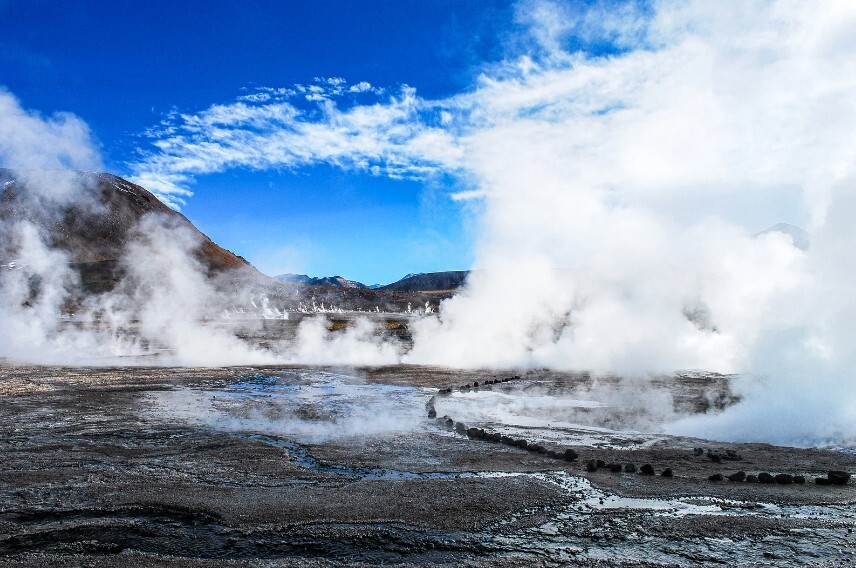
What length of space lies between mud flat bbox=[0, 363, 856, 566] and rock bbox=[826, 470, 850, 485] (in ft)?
0.38

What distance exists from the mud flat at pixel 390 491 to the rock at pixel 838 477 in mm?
116

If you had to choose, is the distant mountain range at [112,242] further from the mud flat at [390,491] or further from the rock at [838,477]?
the rock at [838,477]

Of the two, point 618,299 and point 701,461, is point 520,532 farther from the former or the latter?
point 618,299

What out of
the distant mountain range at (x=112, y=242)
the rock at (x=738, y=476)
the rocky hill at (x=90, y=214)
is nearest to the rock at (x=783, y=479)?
the rock at (x=738, y=476)

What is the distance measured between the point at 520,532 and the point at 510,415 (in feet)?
33.3

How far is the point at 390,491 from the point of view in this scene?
9.30 m

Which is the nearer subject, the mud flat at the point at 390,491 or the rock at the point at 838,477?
the mud flat at the point at 390,491

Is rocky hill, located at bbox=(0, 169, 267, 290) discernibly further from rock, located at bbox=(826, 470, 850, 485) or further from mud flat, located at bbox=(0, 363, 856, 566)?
A: rock, located at bbox=(826, 470, 850, 485)

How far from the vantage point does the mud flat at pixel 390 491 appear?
707 centimetres

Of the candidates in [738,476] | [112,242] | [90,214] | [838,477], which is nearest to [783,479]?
[738,476]

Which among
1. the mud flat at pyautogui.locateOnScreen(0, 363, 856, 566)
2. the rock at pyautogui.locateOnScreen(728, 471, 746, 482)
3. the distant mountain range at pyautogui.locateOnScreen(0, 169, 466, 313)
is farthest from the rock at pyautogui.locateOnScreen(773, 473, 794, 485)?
the distant mountain range at pyautogui.locateOnScreen(0, 169, 466, 313)

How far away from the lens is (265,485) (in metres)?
9.61

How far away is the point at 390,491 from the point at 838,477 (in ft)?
24.9

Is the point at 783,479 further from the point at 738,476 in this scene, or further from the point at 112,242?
the point at 112,242
